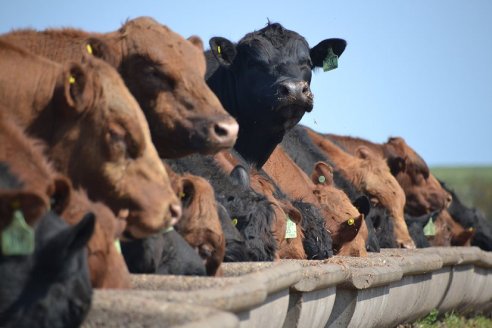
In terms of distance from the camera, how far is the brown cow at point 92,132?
7230mm

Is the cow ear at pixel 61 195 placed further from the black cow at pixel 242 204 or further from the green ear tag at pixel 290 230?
the green ear tag at pixel 290 230

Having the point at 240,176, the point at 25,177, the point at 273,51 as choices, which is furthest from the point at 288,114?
the point at 25,177

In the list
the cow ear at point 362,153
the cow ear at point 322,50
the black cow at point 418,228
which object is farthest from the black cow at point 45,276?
the black cow at point 418,228

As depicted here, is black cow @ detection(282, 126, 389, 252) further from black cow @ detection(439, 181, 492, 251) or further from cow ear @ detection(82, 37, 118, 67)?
cow ear @ detection(82, 37, 118, 67)

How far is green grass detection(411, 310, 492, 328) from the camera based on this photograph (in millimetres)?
14359

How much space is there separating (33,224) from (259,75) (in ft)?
24.2

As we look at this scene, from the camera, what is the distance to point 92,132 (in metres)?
7.29

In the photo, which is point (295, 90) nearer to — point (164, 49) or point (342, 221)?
point (342, 221)

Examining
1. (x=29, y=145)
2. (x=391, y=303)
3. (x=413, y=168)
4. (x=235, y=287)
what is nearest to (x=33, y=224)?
(x=29, y=145)

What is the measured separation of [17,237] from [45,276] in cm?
31

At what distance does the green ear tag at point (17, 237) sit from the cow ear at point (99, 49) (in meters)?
2.96

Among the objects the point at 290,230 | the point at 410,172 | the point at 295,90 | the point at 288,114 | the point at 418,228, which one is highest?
the point at 295,90

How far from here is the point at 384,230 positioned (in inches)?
631

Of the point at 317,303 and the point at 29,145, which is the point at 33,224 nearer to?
the point at 29,145
